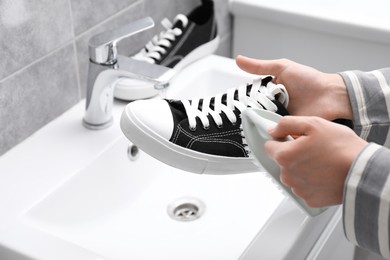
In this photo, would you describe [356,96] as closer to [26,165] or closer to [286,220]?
[286,220]

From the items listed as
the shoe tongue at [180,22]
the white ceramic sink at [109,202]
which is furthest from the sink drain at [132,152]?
the shoe tongue at [180,22]

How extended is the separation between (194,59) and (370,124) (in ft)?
1.38

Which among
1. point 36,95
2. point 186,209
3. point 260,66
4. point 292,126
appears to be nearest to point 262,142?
point 292,126

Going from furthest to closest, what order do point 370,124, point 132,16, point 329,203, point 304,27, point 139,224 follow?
point 304,27, point 132,16, point 139,224, point 370,124, point 329,203

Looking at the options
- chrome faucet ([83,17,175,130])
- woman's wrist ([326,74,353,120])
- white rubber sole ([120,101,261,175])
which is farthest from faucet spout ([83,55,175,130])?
woman's wrist ([326,74,353,120])

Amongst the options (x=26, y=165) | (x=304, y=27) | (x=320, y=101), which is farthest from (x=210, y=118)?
(x=304, y=27)

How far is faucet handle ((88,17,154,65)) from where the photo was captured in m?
0.81

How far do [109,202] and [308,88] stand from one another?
1.04 feet

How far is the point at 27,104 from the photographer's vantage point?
0.86 m

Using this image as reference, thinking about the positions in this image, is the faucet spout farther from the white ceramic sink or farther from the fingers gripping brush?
the fingers gripping brush

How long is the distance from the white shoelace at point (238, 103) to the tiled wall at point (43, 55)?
9.0 inches

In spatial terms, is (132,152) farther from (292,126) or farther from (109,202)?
(292,126)

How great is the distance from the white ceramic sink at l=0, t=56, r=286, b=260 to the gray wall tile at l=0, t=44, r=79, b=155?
0.02m

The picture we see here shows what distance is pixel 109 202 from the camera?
87 centimetres
